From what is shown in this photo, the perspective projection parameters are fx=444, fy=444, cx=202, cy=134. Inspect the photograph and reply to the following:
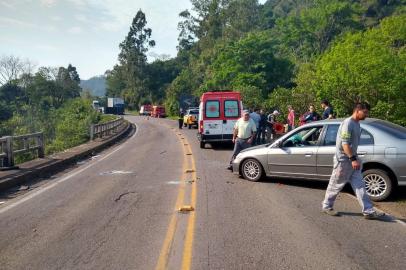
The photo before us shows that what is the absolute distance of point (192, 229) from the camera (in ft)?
21.1

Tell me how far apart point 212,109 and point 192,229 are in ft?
40.9

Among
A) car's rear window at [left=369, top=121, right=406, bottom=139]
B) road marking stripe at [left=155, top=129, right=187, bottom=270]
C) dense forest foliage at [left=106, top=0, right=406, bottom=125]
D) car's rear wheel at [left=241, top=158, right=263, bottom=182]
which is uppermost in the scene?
dense forest foliage at [left=106, top=0, right=406, bottom=125]

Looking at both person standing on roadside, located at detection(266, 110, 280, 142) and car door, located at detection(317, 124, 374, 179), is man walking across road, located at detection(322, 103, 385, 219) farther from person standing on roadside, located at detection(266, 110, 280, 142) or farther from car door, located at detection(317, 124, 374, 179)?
person standing on roadside, located at detection(266, 110, 280, 142)

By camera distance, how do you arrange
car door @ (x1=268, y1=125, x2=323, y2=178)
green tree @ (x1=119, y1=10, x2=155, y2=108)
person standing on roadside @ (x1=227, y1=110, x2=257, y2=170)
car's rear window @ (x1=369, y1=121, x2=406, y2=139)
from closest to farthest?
car's rear window @ (x1=369, y1=121, x2=406, y2=139)
car door @ (x1=268, y1=125, x2=323, y2=178)
person standing on roadside @ (x1=227, y1=110, x2=257, y2=170)
green tree @ (x1=119, y1=10, x2=155, y2=108)

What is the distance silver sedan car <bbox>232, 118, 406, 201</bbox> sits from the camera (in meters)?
8.16

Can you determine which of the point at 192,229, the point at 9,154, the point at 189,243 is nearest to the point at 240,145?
the point at 192,229

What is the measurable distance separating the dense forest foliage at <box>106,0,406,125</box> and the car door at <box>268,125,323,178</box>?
35.9ft

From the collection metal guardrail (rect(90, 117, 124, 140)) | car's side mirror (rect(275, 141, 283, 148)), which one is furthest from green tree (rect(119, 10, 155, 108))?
car's side mirror (rect(275, 141, 283, 148))

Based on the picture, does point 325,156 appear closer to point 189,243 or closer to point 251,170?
point 251,170

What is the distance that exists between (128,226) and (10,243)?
1628 millimetres

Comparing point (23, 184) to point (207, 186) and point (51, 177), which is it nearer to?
point (51, 177)

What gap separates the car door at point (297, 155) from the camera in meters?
9.30

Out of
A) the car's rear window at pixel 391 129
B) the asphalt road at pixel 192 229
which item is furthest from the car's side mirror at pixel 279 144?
the car's rear window at pixel 391 129

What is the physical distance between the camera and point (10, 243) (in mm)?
6039
